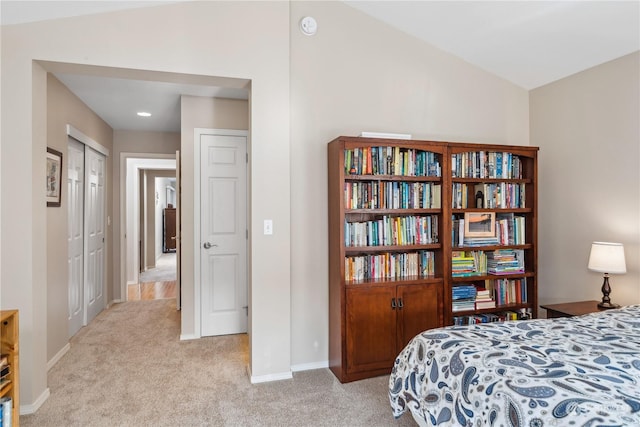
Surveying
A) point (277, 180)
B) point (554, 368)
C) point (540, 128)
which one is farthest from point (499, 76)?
point (554, 368)

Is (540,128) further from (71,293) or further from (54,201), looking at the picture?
(71,293)

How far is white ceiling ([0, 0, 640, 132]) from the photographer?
7.73 ft

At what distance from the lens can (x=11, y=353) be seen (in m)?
1.99

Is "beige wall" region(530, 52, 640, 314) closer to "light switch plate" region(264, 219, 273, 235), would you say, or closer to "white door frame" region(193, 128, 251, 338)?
"light switch plate" region(264, 219, 273, 235)

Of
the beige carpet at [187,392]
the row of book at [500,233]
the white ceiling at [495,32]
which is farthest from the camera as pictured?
the row of book at [500,233]

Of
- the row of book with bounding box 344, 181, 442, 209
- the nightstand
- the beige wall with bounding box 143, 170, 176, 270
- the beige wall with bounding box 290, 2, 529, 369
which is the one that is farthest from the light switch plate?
the beige wall with bounding box 143, 170, 176, 270

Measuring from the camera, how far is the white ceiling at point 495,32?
2355 mm

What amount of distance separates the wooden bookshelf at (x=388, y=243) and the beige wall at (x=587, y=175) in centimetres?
30

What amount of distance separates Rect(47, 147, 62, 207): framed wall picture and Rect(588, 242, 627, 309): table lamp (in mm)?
4229

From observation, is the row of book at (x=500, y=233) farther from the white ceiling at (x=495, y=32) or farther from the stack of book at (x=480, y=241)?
the white ceiling at (x=495, y=32)

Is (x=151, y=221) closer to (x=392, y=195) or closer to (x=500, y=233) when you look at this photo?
(x=392, y=195)

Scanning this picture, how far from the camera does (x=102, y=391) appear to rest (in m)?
2.55

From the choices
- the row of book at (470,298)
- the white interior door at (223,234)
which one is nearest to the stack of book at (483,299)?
the row of book at (470,298)

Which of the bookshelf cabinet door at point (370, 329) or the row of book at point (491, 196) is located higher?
the row of book at point (491, 196)
